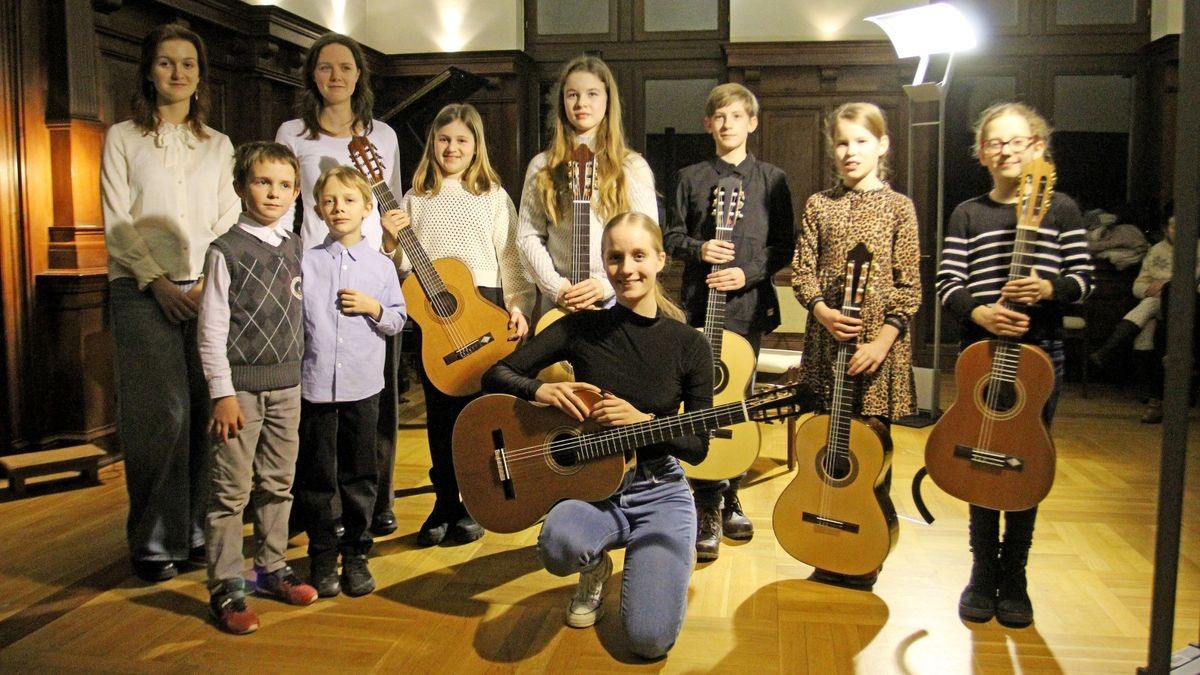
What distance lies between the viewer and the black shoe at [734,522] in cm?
340

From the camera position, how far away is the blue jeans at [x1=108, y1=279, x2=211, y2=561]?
2.94 metres

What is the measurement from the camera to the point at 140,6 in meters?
4.81

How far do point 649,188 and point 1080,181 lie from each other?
5.32 metres

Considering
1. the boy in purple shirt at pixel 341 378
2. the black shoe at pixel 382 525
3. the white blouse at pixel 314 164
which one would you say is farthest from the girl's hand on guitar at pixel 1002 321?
the black shoe at pixel 382 525

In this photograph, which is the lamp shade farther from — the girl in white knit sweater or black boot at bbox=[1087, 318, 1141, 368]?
the girl in white knit sweater

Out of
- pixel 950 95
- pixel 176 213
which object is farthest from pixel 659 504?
pixel 950 95

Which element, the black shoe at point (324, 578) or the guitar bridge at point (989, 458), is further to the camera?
the black shoe at point (324, 578)

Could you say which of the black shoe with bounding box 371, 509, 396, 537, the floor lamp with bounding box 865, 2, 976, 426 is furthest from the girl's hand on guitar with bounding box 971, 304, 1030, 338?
the floor lamp with bounding box 865, 2, 976, 426

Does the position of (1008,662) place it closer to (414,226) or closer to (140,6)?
(414,226)

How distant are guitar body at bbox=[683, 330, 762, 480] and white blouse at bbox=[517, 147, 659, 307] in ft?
1.53

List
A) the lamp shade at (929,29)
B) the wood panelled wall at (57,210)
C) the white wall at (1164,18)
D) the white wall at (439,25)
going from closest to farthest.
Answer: the wood panelled wall at (57,210) → the lamp shade at (929,29) → the white wall at (1164,18) → the white wall at (439,25)

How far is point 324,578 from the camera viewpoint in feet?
9.36

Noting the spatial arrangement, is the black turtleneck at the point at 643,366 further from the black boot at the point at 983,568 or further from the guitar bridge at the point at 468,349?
the black boot at the point at 983,568

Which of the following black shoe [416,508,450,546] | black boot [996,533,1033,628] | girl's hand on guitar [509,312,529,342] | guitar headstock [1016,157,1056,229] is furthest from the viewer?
black shoe [416,508,450,546]
